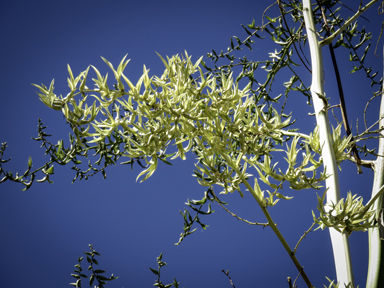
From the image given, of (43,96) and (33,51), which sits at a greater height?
(33,51)

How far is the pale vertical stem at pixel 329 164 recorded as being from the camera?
1.07 ft

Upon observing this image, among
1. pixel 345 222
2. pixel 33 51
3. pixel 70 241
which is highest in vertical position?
pixel 33 51

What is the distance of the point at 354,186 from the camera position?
1871 mm

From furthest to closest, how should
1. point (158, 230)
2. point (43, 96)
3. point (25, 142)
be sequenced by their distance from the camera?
point (158, 230) → point (25, 142) → point (43, 96)

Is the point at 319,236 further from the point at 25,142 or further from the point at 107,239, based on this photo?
the point at 25,142

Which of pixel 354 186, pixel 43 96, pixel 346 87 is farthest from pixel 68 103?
pixel 354 186

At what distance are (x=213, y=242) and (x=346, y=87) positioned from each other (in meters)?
1.04

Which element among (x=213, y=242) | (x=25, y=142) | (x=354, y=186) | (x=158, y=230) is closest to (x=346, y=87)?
(x=354, y=186)

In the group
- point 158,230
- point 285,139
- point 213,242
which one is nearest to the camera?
point 285,139

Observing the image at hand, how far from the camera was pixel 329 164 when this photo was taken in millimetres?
344

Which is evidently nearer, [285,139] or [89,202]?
[285,139]

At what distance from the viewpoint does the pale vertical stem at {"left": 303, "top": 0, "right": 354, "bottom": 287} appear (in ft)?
1.07

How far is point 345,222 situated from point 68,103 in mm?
250

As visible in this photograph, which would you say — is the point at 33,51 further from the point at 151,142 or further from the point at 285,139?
the point at 151,142
